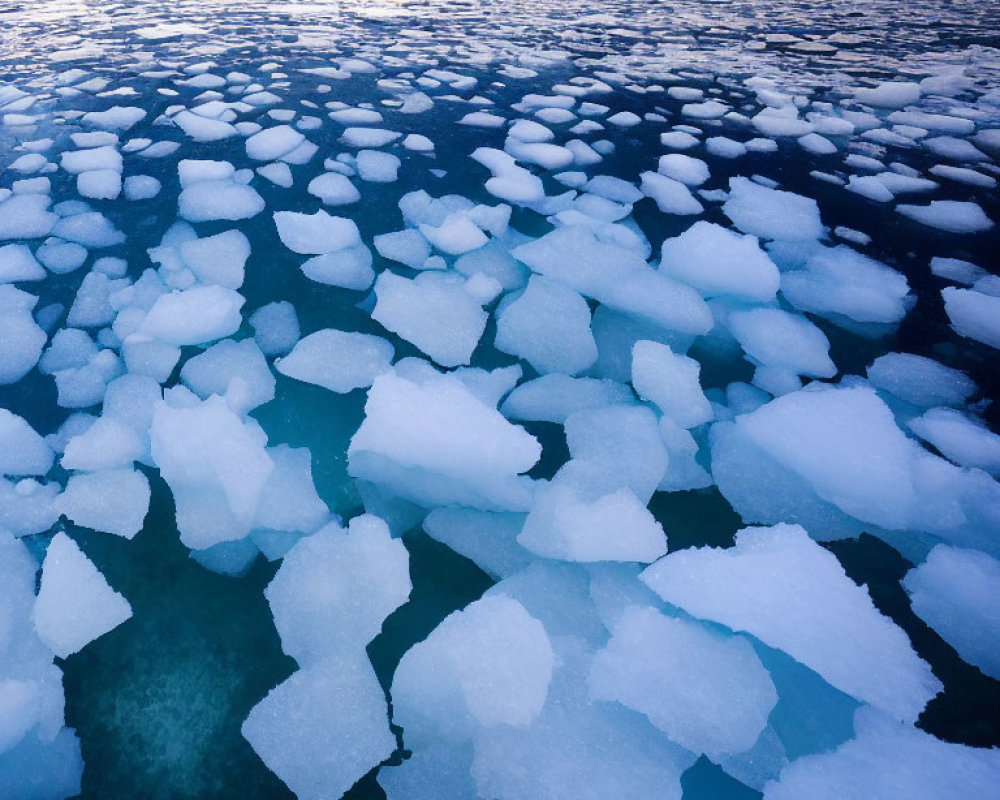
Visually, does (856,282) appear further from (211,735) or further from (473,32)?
A: (473,32)

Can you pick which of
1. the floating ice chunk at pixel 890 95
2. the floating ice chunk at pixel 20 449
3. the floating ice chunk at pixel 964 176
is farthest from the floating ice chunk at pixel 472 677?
the floating ice chunk at pixel 890 95

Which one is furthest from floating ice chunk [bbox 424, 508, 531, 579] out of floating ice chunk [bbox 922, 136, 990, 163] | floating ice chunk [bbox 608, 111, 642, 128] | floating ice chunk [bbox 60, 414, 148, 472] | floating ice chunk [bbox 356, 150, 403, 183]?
floating ice chunk [bbox 922, 136, 990, 163]

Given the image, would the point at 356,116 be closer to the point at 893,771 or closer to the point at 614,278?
the point at 614,278

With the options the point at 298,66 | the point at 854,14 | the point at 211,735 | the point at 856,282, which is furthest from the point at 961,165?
the point at 854,14

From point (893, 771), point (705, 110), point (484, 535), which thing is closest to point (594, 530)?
point (484, 535)

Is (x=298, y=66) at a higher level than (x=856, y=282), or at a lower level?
higher

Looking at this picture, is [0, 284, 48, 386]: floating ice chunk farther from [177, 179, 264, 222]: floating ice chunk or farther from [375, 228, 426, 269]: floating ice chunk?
[375, 228, 426, 269]: floating ice chunk
